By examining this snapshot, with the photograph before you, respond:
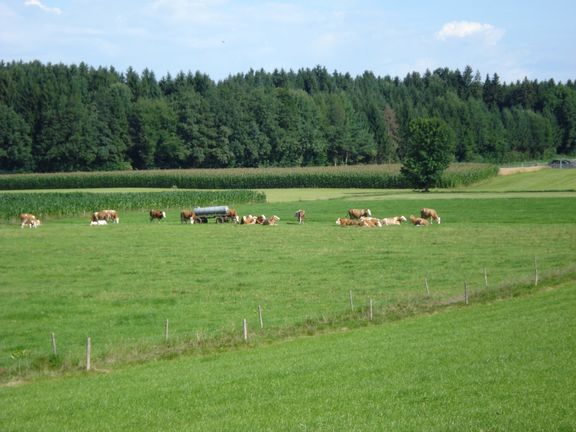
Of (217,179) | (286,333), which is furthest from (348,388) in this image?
(217,179)

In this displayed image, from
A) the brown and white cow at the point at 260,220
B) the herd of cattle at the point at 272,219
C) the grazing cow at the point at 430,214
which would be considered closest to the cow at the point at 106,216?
the herd of cattle at the point at 272,219

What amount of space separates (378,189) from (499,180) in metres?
16.7

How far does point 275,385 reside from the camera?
15.7 metres

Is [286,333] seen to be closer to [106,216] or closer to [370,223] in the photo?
[370,223]

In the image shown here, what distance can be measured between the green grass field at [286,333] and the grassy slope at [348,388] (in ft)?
0.19

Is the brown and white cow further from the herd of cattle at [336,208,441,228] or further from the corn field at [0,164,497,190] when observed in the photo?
the corn field at [0,164,497,190]

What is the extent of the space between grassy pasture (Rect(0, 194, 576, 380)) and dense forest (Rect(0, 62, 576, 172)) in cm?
8771

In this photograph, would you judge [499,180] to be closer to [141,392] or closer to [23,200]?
[23,200]

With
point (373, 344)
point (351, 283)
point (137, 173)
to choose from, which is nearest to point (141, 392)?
point (373, 344)

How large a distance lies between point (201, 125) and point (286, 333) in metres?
129

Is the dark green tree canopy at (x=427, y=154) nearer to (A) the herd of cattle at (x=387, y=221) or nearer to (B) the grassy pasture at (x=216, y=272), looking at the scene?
(A) the herd of cattle at (x=387, y=221)

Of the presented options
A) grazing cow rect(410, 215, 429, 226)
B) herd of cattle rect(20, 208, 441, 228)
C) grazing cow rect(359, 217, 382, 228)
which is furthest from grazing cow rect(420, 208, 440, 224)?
grazing cow rect(359, 217, 382, 228)

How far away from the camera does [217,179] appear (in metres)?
120

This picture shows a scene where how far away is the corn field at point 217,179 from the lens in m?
117
